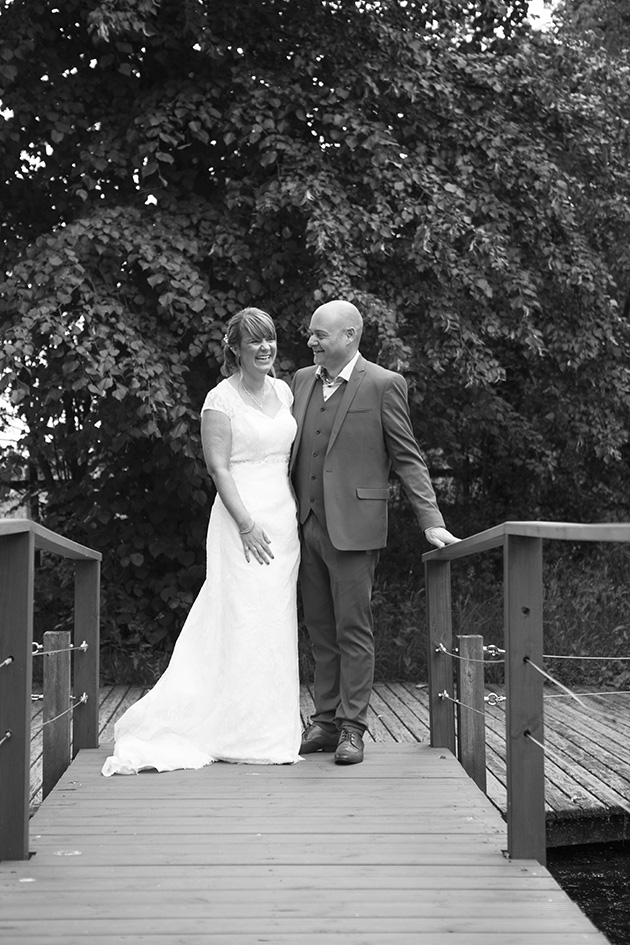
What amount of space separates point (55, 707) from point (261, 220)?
4.59 metres

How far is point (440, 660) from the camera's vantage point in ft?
18.5

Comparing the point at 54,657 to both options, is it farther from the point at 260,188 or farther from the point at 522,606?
the point at 260,188

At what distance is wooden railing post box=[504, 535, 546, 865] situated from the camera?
3.56 metres

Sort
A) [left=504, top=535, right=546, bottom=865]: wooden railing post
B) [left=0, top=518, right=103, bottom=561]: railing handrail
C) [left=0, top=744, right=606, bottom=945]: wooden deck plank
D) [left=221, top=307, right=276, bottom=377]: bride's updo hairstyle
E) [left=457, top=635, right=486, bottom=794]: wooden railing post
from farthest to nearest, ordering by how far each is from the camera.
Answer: [left=221, top=307, right=276, bottom=377]: bride's updo hairstyle < [left=457, top=635, right=486, bottom=794]: wooden railing post < [left=504, top=535, right=546, bottom=865]: wooden railing post < [left=0, top=518, right=103, bottom=561]: railing handrail < [left=0, top=744, right=606, bottom=945]: wooden deck plank

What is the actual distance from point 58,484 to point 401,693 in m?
3.39

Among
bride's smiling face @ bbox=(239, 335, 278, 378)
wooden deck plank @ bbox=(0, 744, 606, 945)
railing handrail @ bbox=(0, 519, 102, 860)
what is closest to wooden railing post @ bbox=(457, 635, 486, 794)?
wooden deck plank @ bbox=(0, 744, 606, 945)

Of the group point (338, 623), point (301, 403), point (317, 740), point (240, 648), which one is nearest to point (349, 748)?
point (317, 740)

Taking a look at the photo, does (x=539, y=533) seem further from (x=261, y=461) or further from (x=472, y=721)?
(x=261, y=461)

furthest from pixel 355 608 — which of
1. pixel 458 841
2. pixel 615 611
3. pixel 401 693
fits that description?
pixel 615 611

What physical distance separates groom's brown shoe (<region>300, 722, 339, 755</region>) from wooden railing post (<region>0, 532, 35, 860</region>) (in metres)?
1.82

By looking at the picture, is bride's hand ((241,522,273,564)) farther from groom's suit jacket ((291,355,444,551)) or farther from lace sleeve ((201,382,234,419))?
lace sleeve ((201,382,234,419))

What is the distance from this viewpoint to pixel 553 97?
32.2 feet

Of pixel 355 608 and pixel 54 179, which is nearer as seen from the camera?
pixel 355 608

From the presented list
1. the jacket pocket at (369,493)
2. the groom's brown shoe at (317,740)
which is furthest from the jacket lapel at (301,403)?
the groom's brown shoe at (317,740)
